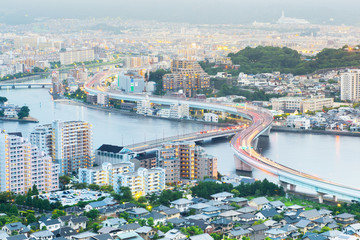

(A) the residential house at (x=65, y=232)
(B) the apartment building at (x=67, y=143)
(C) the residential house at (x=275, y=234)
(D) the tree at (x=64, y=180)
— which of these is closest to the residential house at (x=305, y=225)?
(C) the residential house at (x=275, y=234)

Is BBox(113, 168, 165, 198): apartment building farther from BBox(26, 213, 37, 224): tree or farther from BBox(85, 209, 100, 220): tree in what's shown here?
BBox(26, 213, 37, 224): tree

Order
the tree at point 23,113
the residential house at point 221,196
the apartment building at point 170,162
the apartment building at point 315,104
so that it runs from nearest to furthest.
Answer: the residential house at point 221,196, the apartment building at point 170,162, the tree at point 23,113, the apartment building at point 315,104

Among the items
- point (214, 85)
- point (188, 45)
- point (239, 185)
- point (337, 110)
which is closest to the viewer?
point (239, 185)

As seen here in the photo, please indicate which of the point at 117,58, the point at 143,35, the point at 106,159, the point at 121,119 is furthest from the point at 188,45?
the point at 106,159

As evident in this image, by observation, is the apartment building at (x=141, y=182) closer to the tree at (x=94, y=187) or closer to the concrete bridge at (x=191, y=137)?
the tree at (x=94, y=187)

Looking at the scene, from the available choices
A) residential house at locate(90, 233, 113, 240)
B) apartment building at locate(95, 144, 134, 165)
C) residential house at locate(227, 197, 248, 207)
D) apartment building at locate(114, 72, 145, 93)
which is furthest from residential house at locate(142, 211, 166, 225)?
apartment building at locate(114, 72, 145, 93)

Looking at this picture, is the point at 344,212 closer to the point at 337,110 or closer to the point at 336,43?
the point at 337,110
